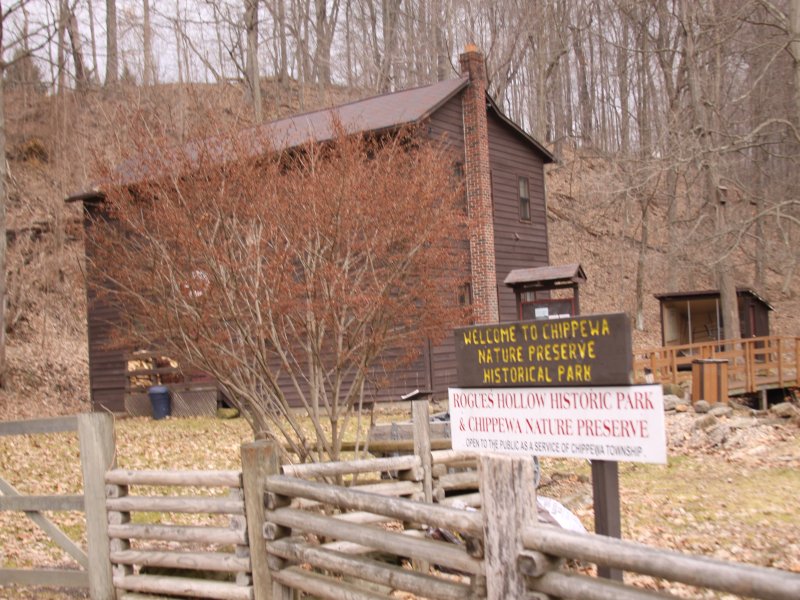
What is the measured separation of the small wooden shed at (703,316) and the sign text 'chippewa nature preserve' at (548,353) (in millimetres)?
21826

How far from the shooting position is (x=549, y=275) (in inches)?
772

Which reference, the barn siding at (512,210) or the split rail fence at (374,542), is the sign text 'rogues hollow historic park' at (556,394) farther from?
the barn siding at (512,210)

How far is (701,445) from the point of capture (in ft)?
45.5

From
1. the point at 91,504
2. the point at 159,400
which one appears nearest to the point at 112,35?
the point at 159,400

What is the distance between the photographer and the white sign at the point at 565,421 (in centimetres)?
435

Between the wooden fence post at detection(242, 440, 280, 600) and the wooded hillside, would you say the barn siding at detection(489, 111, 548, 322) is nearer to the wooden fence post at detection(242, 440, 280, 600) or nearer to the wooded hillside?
the wooded hillside

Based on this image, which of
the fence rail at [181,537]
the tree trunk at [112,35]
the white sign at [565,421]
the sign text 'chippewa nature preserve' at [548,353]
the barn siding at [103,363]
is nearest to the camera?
the white sign at [565,421]

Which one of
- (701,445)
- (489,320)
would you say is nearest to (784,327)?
(489,320)

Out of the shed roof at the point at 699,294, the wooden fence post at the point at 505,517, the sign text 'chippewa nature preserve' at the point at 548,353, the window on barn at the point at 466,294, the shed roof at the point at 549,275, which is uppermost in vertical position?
the shed roof at the point at 549,275

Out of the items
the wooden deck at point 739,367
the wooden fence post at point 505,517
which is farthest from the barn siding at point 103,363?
the wooden fence post at point 505,517

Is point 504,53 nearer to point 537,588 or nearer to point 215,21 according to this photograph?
point 215,21

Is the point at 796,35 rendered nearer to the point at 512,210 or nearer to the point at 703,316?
the point at 512,210

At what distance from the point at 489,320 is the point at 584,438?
1755 cm

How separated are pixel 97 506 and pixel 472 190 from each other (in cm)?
1710
